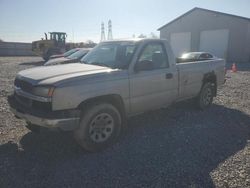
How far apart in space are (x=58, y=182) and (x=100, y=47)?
127 inches

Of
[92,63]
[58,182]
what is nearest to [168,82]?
[92,63]

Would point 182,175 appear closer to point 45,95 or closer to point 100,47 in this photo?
point 45,95

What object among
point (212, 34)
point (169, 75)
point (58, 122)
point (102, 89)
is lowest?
point (58, 122)

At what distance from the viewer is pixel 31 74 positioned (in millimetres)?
4254

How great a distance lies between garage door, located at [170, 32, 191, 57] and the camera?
2903cm

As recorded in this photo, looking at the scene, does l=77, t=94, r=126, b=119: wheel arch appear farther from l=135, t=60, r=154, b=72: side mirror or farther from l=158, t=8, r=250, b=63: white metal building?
l=158, t=8, r=250, b=63: white metal building

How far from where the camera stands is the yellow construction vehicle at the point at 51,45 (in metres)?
25.1

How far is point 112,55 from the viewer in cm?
505

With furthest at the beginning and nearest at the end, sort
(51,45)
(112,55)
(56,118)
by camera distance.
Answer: (51,45)
(112,55)
(56,118)

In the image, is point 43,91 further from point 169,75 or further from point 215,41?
point 215,41

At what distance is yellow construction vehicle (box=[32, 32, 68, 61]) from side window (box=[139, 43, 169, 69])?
2154 centimetres

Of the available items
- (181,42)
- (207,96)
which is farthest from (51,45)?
(207,96)

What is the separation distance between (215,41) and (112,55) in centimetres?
2457

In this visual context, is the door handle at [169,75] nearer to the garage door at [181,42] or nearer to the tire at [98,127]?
the tire at [98,127]
